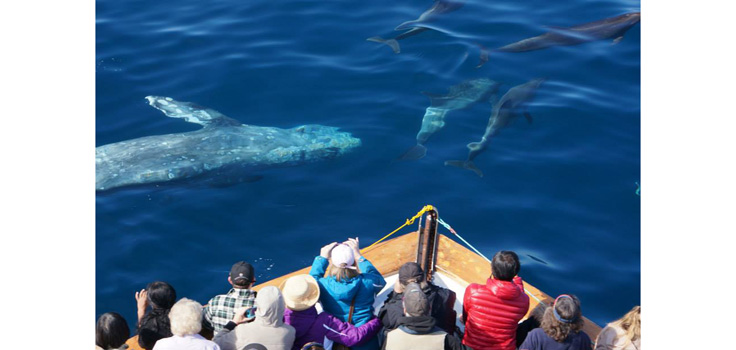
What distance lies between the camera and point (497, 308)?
6.11 meters

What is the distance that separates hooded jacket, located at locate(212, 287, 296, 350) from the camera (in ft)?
17.8

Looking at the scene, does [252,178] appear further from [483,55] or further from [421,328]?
[421,328]

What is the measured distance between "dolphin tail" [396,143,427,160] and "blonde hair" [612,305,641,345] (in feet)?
20.2

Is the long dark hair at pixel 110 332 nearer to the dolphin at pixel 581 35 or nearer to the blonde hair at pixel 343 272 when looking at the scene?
the blonde hair at pixel 343 272

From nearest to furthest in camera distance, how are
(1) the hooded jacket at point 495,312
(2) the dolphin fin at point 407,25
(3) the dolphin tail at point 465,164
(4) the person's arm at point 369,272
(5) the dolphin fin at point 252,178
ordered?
1. (1) the hooded jacket at point 495,312
2. (4) the person's arm at point 369,272
3. (5) the dolphin fin at point 252,178
4. (3) the dolphin tail at point 465,164
5. (2) the dolphin fin at point 407,25

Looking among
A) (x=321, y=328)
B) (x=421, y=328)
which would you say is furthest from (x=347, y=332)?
(x=421, y=328)

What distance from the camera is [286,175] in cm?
1138

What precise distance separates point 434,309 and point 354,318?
77cm

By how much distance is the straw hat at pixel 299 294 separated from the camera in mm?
5785

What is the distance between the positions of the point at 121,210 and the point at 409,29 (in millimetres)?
7727

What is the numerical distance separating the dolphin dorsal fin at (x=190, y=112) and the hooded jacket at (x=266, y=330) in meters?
7.13

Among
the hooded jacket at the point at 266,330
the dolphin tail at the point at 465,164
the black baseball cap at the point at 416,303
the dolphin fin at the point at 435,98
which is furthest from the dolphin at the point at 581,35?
the hooded jacket at the point at 266,330
